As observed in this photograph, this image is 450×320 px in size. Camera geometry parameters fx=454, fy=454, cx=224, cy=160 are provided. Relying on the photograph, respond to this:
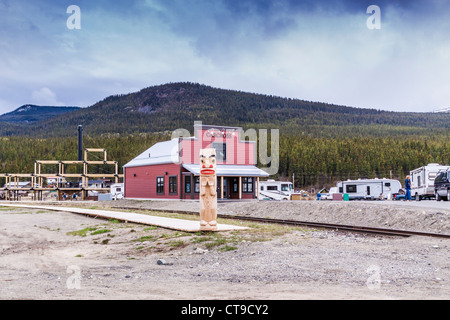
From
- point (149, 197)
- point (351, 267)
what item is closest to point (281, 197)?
point (149, 197)

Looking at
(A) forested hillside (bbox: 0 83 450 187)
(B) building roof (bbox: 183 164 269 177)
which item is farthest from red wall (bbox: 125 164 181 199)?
(A) forested hillside (bbox: 0 83 450 187)

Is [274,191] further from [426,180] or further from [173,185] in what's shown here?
[426,180]

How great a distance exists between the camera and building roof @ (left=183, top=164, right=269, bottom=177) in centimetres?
3965

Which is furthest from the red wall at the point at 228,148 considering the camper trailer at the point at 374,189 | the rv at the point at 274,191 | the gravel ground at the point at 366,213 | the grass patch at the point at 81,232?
the grass patch at the point at 81,232

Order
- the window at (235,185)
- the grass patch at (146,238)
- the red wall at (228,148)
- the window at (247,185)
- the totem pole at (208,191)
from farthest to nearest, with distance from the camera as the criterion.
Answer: the window at (247,185)
the window at (235,185)
the red wall at (228,148)
the grass patch at (146,238)
the totem pole at (208,191)

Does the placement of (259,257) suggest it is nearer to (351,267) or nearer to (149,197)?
(351,267)

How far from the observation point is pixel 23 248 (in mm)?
14406

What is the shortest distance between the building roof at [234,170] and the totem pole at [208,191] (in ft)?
78.2

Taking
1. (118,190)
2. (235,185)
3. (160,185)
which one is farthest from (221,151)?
(118,190)

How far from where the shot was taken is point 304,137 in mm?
121500

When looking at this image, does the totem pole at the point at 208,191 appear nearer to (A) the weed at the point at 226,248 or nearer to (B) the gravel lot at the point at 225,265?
(B) the gravel lot at the point at 225,265

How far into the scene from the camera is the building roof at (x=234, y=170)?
1561 inches

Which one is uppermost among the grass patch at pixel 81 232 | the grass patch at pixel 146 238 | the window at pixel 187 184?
the window at pixel 187 184

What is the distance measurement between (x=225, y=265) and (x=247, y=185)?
33.1m
